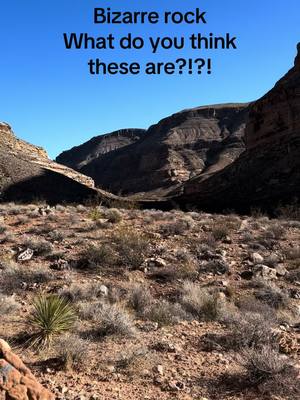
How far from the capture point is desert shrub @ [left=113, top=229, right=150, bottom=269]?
406 inches

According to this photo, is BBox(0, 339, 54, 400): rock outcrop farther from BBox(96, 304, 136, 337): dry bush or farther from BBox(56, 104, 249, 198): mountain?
BBox(56, 104, 249, 198): mountain

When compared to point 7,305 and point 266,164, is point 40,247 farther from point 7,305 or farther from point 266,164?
point 266,164

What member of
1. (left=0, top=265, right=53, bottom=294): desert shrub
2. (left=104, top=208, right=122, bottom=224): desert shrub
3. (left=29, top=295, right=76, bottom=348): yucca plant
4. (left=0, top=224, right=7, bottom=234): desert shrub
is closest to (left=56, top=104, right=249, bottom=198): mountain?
(left=104, top=208, right=122, bottom=224): desert shrub

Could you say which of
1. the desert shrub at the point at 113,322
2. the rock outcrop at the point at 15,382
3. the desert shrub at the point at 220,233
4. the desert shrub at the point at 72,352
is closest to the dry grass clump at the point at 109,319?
the desert shrub at the point at 113,322

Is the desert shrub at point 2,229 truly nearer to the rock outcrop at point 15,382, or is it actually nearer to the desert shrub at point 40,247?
the desert shrub at point 40,247

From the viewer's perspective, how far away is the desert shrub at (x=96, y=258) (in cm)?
1011

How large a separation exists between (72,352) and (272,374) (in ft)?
7.62

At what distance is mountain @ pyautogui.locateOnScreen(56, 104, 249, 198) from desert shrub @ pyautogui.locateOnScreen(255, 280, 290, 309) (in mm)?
79227

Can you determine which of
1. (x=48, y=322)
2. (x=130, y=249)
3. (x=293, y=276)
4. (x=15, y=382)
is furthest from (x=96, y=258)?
(x=15, y=382)

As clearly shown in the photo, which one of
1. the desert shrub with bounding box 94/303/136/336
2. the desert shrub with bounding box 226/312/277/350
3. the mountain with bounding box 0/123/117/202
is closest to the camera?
the desert shrub with bounding box 226/312/277/350

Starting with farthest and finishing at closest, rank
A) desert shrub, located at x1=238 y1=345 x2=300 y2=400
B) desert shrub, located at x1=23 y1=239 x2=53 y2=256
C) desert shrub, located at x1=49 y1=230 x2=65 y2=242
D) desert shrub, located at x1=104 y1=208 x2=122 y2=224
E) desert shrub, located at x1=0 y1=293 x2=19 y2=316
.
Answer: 1. desert shrub, located at x1=104 y1=208 x2=122 y2=224
2. desert shrub, located at x1=49 y1=230 x2=65 y2=242
3. desert shrub, located at x1=23 y1=239 x2=53 y2=256
4. desert shrub, located at x1=0 y1=293 x2=19 y2=316
5. desert shrub, located at x1=238 y1=345 x2=300 y2=400

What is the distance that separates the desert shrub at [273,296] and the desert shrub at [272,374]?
3.23 meters

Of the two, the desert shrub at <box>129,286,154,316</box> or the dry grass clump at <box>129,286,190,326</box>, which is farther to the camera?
the desert shrub at <box>129,286,154,316</box>

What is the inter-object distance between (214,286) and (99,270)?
2637mm
